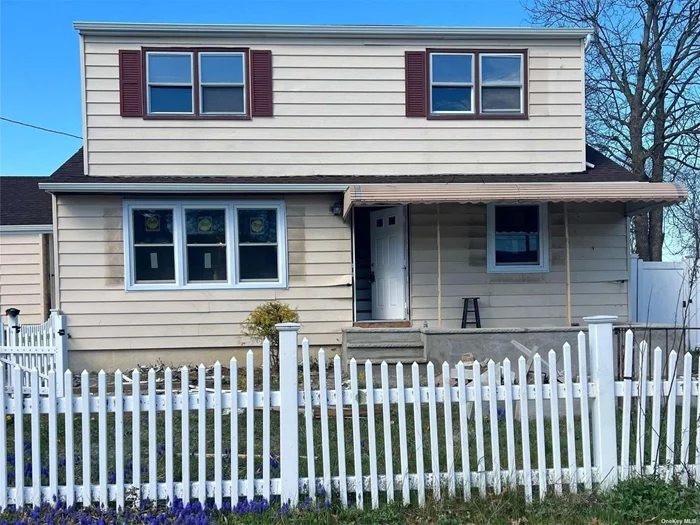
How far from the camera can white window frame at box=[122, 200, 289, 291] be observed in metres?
9.36

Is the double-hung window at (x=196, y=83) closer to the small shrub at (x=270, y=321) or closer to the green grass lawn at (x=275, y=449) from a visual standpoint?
the small shrub at (x=270, y=321)

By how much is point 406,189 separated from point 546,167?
10.3ft

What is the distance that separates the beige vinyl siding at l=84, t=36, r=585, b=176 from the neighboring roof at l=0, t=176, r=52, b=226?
389cm

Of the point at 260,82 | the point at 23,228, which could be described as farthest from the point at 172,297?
the point at 23,228

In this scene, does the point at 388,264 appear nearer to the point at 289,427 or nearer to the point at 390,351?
the point at 390,351

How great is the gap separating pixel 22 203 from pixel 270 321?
910cm

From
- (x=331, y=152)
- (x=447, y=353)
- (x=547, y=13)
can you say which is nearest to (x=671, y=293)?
(x=447, y=353)

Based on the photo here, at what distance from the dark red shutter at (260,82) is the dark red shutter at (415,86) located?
2.39m

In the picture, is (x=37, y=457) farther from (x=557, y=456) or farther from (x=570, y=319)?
Answer: (x=570, y=319)

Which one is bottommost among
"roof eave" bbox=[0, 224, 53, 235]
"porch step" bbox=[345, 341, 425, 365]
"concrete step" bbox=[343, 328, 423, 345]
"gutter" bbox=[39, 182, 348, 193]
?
"porch step" bbox=[345, 341, 425, 365]

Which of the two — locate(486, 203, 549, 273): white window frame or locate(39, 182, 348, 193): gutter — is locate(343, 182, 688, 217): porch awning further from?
locate(486, 203, 549, 273): white window frame

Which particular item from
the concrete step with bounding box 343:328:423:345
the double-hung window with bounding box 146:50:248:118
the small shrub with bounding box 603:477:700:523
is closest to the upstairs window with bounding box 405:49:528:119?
the double-hung window with bounding box 146:50:248:118

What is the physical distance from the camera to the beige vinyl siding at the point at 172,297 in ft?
30.4

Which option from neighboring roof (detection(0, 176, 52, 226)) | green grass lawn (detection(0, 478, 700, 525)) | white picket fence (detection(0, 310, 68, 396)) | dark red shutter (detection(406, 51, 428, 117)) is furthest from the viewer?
neighboring roof (detection(0, 176, 52, 226))
